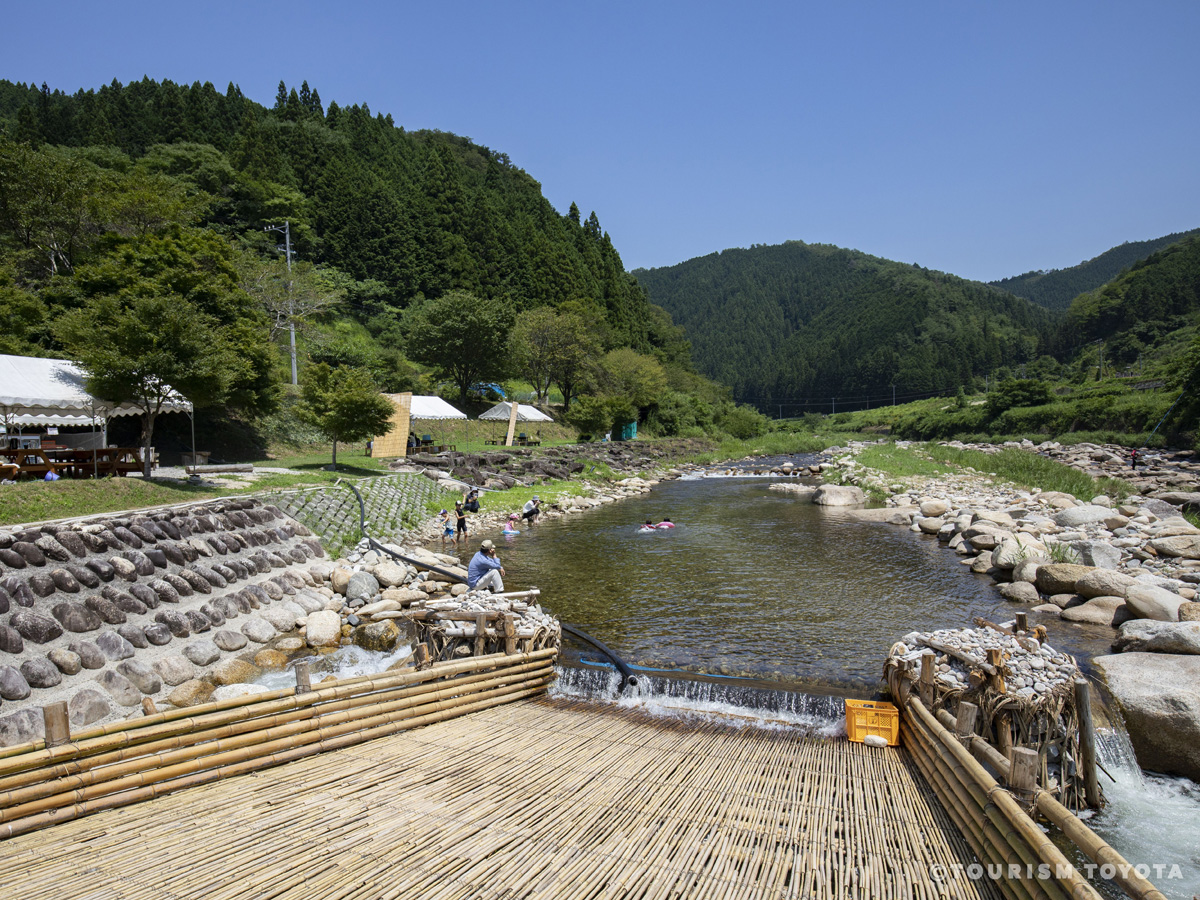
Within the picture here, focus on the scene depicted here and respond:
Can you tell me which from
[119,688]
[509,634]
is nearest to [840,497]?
[509,634]

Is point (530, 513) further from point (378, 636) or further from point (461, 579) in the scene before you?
point (378, 636)

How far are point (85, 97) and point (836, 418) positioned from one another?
116470 mm

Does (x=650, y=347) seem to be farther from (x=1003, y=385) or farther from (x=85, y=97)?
(x=85, y=97)

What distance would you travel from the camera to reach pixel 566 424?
52062 millimetres

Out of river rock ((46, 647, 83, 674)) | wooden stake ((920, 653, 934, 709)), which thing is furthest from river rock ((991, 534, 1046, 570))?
river rock ((46, 647, 83, 674))

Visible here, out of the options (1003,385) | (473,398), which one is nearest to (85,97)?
(473,398)

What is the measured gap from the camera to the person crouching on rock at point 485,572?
9680mm

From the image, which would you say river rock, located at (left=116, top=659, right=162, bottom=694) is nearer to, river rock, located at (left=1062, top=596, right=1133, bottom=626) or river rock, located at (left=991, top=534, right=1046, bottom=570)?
river rock, located at (left=1062, top=596, right=1133, bottom=626)

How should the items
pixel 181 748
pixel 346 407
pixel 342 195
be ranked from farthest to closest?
pixel 342 195
pixel 346 407
pixel 181 748

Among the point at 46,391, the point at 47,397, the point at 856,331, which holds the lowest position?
the point at 47,397

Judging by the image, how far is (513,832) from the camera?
15.0 ft

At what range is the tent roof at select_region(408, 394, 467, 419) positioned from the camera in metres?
37.7

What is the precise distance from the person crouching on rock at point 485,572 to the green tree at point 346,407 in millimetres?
14444

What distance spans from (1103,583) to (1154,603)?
1.46 m
